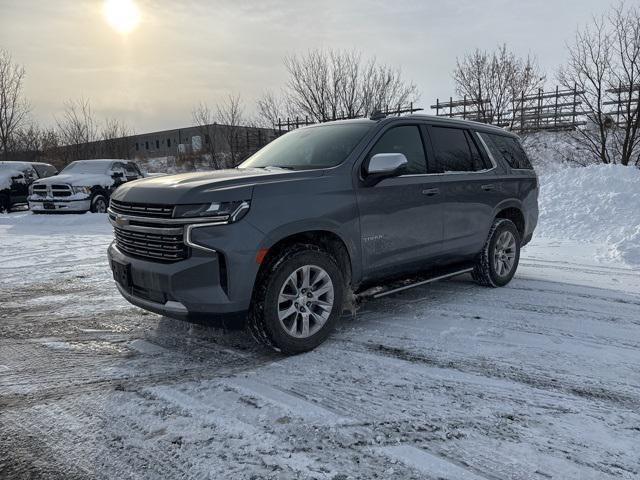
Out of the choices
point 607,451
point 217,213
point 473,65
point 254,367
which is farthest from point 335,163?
point 473,65

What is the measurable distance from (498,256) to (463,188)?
120 cm

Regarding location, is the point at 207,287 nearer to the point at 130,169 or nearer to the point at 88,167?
the point at 88,167

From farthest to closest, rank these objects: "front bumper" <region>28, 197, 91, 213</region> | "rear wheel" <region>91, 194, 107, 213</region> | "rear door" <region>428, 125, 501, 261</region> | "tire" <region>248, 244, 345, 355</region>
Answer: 1. "rear wheel" <region>91, 194, 107, 213</region>
2. "front bumper" <region>28, 197, 91, 213</region>
3. "rear door" <region>428, 125, 501, 261</region>
4. "tire" <region>248, 244, 345, 355</region>

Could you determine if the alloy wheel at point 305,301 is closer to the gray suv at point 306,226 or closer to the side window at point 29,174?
the gray suv at point 306,226

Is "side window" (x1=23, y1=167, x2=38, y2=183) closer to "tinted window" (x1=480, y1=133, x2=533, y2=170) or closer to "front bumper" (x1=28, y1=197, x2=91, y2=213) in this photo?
"front bumper" (x1=28, y1=197, x2=91, y2=213)

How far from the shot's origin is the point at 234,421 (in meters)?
2.62

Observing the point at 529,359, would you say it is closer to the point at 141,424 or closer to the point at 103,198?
the point at 141,424

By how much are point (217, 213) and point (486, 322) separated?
2702mm

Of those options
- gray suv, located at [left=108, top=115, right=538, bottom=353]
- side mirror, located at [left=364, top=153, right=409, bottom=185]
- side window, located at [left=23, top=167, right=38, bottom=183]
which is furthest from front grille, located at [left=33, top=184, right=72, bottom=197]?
side mirror, located at [left=364, top=153, right=409, bottom=185]

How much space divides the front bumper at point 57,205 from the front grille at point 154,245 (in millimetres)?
11118

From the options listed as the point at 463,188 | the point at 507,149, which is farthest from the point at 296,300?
the point at 507,149

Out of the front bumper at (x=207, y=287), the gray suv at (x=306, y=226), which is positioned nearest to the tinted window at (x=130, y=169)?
the gray suv at (x=306, y=226)

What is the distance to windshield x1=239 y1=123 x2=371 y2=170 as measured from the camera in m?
4.06

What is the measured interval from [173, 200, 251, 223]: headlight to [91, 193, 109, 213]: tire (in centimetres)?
1217
